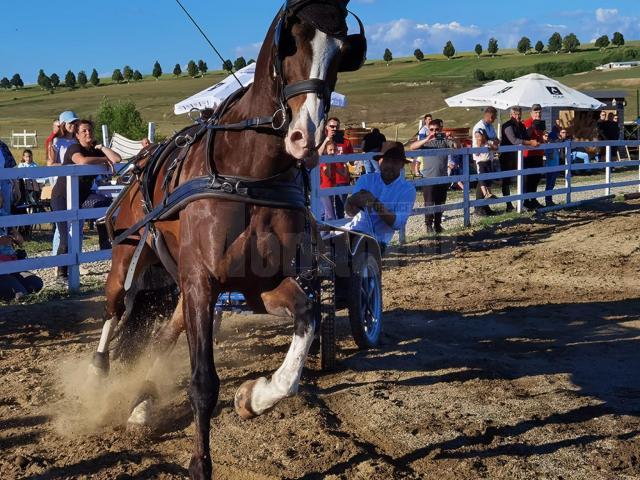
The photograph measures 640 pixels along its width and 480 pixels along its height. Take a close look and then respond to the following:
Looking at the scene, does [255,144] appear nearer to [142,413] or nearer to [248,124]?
[248,124]

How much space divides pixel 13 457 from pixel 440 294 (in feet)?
18.6

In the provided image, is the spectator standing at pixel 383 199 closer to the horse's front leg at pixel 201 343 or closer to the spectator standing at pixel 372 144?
the horse's front leg at pixel 201 343

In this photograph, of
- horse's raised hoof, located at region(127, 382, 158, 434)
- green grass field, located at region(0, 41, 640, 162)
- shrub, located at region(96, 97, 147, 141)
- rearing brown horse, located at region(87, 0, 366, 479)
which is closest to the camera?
rearing brown horse, located at region(87, 0, 366, 479)

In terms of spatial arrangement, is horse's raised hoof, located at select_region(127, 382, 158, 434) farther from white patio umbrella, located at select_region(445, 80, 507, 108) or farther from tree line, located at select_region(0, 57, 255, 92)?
tree line, located at select_region(0, 57, 255, 92)

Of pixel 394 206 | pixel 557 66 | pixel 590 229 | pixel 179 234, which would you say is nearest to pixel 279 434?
pixel 179 234

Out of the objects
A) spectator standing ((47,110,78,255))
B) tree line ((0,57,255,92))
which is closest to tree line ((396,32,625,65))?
tree line ((0,57,255,92))

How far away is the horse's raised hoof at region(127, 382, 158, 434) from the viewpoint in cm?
501

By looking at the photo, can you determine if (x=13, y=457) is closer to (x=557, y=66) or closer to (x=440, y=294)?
(x=440, y=294)

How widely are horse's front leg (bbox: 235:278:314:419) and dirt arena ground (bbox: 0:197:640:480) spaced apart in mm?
297

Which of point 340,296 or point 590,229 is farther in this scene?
point 590,229

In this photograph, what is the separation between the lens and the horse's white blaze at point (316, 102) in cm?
404

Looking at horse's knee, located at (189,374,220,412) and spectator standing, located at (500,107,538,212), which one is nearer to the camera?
horse's knee, located at (189,374,220,412)

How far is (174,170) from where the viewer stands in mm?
5062

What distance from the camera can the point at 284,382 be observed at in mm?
4473
